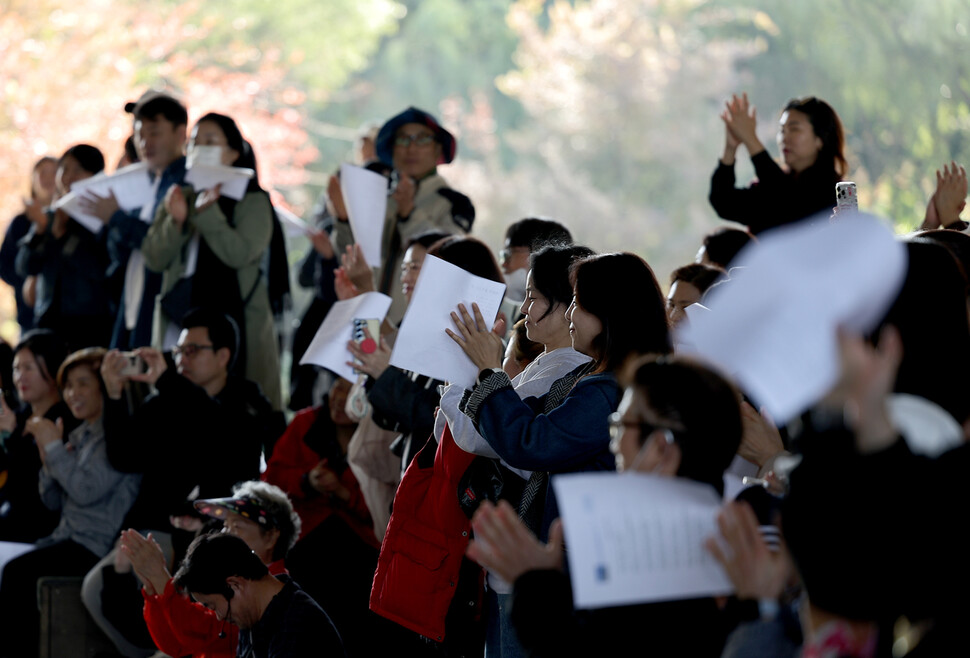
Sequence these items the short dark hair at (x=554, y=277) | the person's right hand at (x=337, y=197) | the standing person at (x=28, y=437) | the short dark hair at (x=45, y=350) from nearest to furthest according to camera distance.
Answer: the short dark hair at (x=554, y=277), the standing person at (x=28, y=437), the short dark hair at (x=45, y=350), the person's right hand at (x=337, y=197)

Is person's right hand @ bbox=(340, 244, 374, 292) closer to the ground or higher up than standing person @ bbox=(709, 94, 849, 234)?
closer to the ground

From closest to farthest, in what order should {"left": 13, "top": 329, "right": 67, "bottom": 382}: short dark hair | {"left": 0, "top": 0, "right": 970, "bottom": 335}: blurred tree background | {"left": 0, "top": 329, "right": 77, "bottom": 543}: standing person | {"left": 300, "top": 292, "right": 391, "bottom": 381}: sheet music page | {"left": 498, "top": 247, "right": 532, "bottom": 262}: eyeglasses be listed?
{"left": 300, "top": 292, "right": 391, "bottom": 381}: sheet music page, {"left": 498, "top": 247, "right": 532, "bottom": 262}: eyeglasses, {"left": 0, "top": 329, "right": 77, "bottom": 543}: standing person, {"left": 13, "top": 329, "right": 67, "bottom": 382}: short dark hair, {"left": 0, "top": 0, "right": 970, "bottom": 335}: blurred tree background

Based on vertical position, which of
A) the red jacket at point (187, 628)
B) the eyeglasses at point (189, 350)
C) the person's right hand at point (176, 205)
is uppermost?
the person's right hand at point (176, 205)

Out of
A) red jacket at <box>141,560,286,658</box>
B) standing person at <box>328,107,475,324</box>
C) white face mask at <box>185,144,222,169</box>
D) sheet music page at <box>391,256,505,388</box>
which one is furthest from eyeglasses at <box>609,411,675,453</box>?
white face mask at <box>185,144,222,169</box>

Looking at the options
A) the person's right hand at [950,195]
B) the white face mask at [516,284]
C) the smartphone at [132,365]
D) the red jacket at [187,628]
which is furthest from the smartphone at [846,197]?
the smartphone at [132,365]

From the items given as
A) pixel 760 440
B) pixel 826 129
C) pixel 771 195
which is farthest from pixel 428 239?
pixel 760 440

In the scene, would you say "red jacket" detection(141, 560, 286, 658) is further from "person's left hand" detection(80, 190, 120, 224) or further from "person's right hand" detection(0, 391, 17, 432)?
"person's left hand" detection(80, 190, 120, 224)

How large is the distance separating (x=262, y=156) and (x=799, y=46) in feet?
17.8

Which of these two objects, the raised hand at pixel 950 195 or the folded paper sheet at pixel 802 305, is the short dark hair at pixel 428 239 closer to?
the raised hand at pixel 950 195

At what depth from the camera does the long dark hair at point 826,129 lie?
3.88 meters

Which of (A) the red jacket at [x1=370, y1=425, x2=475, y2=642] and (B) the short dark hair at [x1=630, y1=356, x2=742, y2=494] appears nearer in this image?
(B) the short dark hair at [x1=630, y1=356, x2=742, y2=494]

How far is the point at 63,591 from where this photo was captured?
3.88 metres

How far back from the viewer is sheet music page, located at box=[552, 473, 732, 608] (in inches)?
58.7

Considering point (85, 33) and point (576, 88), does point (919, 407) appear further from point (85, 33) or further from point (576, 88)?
point (576, 88)
